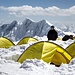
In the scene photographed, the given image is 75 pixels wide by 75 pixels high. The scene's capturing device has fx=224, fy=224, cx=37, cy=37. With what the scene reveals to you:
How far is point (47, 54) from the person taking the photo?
35.3 ft

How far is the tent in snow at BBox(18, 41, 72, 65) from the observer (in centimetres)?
1071

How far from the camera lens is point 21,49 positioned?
13586mm

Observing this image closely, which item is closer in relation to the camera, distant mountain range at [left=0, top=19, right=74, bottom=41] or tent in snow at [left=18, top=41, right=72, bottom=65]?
tent in snow at [left=18, top=41, right=72, bottom=65]

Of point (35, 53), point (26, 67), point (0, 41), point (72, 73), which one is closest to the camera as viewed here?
point (72, 73)

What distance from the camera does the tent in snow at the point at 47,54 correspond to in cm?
1071

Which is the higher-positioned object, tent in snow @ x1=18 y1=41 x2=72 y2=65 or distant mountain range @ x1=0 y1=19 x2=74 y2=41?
distant mountain range @ x1=0 y1=19 x2=74 y2=41

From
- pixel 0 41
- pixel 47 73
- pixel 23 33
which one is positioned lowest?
pixel 47 73

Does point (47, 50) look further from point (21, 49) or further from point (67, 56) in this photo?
point (21, 49)

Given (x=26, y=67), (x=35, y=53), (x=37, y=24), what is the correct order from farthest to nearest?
(x=37, y=24) < (x=35, y=53) < (x=26, y=67)

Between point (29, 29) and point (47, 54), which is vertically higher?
point (29, 29)

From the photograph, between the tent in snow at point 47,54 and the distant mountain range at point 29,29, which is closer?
the tent in snow at point 47,54

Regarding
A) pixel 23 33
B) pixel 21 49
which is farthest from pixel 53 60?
pixel 23 33

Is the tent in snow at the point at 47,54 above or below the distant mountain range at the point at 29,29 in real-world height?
below

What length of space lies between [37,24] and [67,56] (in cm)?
Answer: 16673
